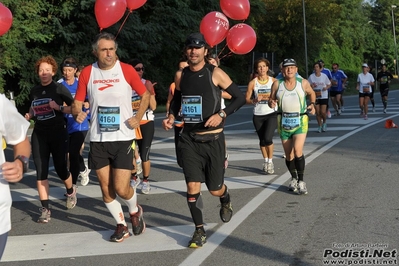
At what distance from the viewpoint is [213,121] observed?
690 cm

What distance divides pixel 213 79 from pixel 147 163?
329 centimetres

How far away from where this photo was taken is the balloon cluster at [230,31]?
1216cm

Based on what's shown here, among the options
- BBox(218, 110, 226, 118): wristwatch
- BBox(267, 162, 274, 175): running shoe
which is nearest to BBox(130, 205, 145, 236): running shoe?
BBox(218, 110, 226, 118): wristwatch

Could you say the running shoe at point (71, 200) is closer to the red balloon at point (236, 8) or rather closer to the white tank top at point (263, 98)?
the white tank top at point (263, 98)

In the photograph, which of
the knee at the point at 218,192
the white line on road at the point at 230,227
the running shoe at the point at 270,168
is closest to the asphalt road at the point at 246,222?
the white line on road at the point at 230,227

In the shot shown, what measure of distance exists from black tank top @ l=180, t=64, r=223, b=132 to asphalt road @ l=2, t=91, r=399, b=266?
1.10m

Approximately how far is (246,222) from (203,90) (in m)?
Answer: 1.58

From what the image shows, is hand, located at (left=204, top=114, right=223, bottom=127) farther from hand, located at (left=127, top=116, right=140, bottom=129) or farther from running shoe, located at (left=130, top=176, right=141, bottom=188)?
running shoe, located at (left=130, top=176, right=141, bottom=188)

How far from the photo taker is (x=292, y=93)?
9.80m

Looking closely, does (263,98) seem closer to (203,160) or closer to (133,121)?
(203,160)

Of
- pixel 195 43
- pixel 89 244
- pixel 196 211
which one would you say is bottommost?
pixel 89 244

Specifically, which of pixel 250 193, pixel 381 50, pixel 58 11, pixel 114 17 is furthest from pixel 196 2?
pixel 381 50

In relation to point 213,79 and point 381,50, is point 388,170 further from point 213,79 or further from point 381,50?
point 381,50

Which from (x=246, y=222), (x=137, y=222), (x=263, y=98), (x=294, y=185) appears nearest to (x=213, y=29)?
(x=263, y=98)
